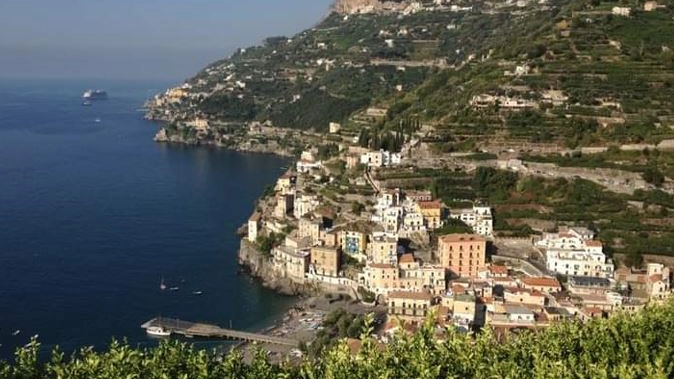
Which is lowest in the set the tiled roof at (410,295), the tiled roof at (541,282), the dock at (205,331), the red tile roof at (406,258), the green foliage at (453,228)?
the dock at (205,331)

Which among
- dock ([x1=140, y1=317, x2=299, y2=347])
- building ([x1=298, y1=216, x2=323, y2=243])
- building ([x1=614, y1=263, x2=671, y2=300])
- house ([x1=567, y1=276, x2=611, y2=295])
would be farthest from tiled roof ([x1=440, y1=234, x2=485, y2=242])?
dock ([x1=140, y1=317, x2=299, y2=347])

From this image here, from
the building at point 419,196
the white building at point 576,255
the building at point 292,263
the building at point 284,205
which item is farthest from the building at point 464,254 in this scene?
the building at point 284,205

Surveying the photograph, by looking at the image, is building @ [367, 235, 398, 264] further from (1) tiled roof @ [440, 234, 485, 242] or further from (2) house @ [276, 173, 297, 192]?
(2) house @ [276, 173, 297, 192]

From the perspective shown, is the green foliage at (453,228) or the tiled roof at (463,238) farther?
the green foliage at (453,228)

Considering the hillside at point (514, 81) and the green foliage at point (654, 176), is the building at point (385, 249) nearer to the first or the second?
the hillside at point (514, 81)

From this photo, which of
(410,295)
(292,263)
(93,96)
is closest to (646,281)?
(410,295)

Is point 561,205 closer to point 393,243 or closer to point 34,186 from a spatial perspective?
point 393,243
